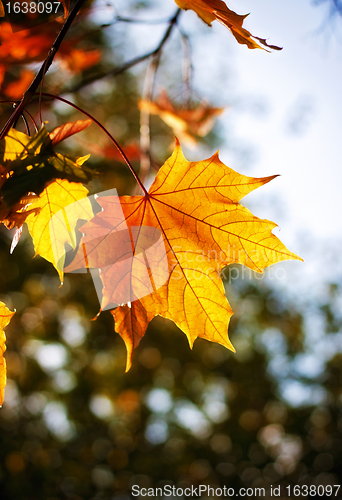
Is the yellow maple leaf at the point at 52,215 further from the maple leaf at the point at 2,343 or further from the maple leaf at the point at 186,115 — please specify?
the maple leaf at the point at 186,115

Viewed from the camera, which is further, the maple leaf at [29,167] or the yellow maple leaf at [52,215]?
the yellow maple leaf at [52,215]

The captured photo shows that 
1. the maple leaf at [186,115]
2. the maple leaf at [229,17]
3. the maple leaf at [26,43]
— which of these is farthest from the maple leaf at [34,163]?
the maple leaf at [186,115]

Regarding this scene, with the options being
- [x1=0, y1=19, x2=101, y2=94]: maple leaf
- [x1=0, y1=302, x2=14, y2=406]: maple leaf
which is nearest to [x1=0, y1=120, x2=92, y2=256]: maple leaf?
[x1=0, y1=302, x2=14, y2=406]: maple leaf

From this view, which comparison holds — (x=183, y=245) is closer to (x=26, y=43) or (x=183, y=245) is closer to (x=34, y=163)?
(x=34, y=163)

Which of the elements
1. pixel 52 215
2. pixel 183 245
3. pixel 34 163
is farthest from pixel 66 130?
pixel 183 245

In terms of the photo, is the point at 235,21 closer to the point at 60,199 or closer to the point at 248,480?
the point at 60,199
